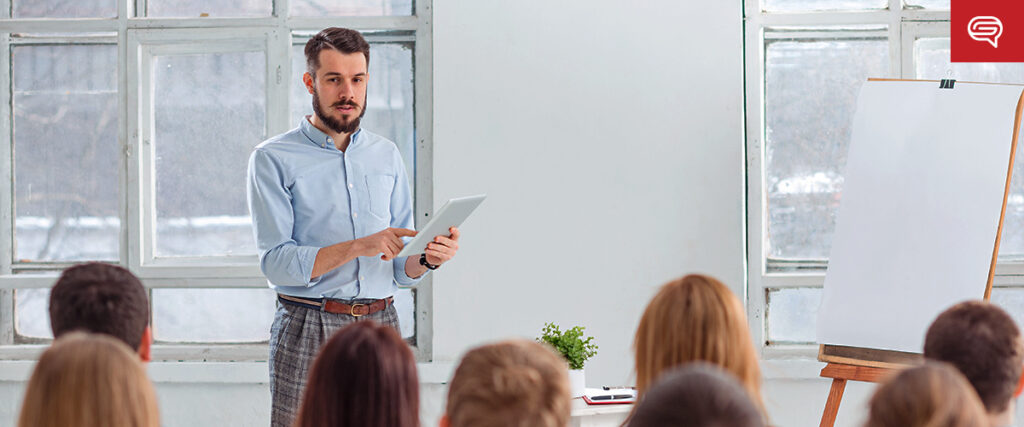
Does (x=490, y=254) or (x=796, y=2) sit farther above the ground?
(x=796, y=2)

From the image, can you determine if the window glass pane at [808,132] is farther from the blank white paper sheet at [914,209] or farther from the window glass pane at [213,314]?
the window glass pane at [213,314]

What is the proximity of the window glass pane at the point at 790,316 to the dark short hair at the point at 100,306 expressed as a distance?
8.54 feet

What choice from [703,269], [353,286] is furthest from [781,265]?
[353,286]

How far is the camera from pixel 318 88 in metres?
2.63

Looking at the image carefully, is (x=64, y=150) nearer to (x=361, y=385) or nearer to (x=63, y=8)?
(x=63, y=8)

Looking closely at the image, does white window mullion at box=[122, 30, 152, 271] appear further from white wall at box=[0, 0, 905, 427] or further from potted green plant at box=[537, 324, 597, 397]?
potted green plant at box=[537, 324, 597, 397]

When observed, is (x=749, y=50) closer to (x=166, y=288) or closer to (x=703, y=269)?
(x=703, y=269)

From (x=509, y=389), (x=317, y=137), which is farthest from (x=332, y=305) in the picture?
(x=509, y=389)

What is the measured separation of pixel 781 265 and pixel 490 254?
1133mm

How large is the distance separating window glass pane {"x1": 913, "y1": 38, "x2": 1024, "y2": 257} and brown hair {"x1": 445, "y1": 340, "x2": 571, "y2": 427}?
2.85 m

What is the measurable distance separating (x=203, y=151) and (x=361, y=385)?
2.72m

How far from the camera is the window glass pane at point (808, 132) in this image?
Result: 359 centimetres

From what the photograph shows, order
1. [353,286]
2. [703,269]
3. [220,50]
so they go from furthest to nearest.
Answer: [220,50] < [703,269] < [353,286]

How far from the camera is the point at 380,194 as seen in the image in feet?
8.89
